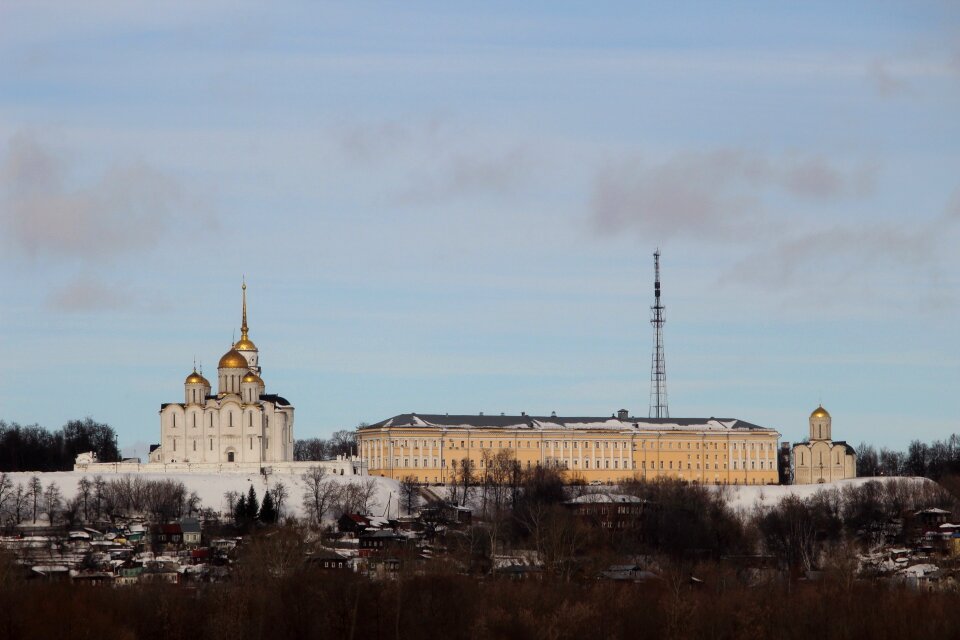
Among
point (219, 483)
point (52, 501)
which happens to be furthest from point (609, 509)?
point (52, 501)

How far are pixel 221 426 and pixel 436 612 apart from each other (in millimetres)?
42369

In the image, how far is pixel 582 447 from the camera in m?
111

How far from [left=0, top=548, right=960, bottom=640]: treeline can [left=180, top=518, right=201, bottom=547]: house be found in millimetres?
21133

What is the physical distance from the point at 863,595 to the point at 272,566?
16.4m

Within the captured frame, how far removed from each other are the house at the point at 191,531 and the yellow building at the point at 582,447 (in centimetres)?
2434

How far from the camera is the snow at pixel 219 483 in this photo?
89438mm

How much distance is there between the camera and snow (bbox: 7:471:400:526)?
89438 mm

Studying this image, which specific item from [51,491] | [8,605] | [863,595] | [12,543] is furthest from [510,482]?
[8,605]

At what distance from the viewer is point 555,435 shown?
363 ft

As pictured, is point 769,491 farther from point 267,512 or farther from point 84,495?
point 84,495

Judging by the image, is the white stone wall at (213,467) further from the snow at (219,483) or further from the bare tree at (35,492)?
the bare tree at (35,492)

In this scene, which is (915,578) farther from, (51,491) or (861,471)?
(861,471)

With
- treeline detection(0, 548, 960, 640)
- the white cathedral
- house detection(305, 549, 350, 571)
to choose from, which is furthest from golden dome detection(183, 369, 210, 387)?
treeline detection(0, 548, 960, 640)

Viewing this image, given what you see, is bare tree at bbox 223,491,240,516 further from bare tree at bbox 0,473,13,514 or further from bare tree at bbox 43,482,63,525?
bare tree at bbox 0,473,13,514
